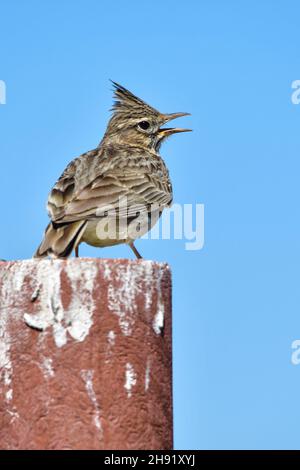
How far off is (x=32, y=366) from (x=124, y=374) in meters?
0.52

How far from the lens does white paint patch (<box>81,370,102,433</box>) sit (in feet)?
16.9

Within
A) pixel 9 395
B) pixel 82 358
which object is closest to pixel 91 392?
pixel 82 358

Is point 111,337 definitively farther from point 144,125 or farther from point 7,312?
point 144,125

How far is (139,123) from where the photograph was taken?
1188cm

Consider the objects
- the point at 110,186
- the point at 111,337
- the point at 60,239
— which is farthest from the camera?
the point at 110,186

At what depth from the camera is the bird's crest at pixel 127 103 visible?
39.0 ft

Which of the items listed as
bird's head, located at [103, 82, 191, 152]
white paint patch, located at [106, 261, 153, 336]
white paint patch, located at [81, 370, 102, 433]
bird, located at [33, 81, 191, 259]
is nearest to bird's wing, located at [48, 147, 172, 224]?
bird, located at [33, 81, 191, 259]

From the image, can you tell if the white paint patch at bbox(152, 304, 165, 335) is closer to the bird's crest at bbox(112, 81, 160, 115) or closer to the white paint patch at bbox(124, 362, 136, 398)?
the white paint patch at bbox(124, 362, 136, 398)

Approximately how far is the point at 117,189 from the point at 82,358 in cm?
414

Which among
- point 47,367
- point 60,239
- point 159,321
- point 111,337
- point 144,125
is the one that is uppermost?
point 144,125

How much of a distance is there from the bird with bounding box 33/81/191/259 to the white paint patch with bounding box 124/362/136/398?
2.01 metres

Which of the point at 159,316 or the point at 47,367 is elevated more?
the point at 159,316

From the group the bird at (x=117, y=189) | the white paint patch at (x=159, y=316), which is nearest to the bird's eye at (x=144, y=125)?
the bird at (x=117, y=189)
